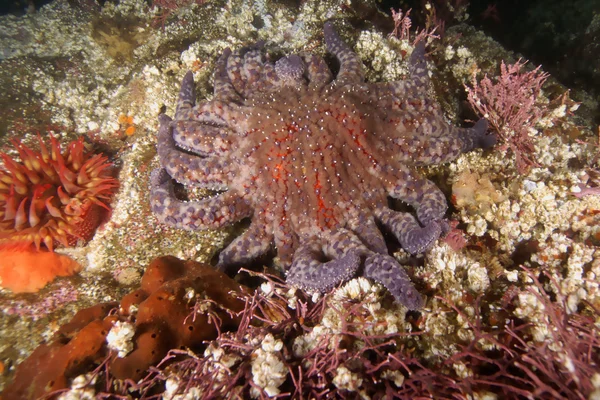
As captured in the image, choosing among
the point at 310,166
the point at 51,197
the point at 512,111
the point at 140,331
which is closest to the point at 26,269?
the point at 51,197

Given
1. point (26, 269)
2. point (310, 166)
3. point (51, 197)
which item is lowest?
point (26, 269)

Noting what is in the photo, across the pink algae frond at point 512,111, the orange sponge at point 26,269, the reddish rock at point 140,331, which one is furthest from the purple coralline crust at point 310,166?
the orange sponge at point 26,269

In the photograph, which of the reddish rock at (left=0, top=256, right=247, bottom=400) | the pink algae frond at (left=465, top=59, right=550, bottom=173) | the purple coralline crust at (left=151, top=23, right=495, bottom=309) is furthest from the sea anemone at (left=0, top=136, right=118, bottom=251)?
the pink algae frond at (left=465, top=59, right=550, bottom=173)

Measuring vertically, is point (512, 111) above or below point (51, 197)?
above

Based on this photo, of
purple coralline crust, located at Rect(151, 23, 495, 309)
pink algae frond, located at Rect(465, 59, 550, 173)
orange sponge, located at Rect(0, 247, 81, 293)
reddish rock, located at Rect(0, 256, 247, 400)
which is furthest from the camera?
pink algae frond, located at Rect(465, 59, 550, 173)

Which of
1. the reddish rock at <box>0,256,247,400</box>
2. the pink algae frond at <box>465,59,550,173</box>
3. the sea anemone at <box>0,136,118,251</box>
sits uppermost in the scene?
the pink algae frond at <box>465,59,550,173</box>

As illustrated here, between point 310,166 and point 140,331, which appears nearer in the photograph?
point 140,331

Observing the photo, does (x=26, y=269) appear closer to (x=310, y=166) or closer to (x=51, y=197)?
(x=51, y=197)

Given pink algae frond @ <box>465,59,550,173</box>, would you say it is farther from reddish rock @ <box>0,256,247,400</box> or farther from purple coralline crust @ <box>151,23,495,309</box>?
reddish rock @ <box>0,256,247,400</box>
